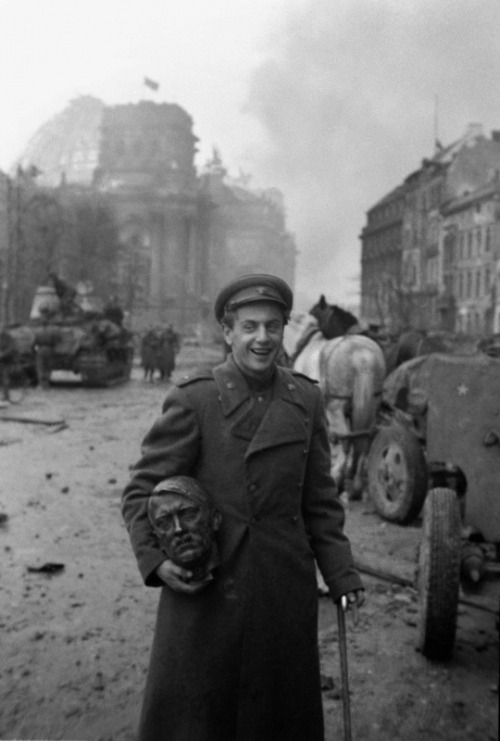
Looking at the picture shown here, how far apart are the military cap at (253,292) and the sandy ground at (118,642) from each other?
2.12 m

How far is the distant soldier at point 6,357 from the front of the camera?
59.6 feet

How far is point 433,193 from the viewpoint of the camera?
163 ft

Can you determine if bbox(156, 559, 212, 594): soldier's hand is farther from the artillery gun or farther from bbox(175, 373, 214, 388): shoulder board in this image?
the artillery gun

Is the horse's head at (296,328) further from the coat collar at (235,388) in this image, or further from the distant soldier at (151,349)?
the distant soldier at (151,349)

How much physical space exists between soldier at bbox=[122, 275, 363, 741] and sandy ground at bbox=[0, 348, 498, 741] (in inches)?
49.6

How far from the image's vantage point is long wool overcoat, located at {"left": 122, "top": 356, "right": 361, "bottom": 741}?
2545 mm

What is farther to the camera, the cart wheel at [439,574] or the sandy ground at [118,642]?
the cart wheel at [439,574]

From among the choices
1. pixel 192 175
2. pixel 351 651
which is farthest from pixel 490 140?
pixel 351 651

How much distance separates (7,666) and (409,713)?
209 cm

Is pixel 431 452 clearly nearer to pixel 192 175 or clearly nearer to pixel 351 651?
pixel 351 651

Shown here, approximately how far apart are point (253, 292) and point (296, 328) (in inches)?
245

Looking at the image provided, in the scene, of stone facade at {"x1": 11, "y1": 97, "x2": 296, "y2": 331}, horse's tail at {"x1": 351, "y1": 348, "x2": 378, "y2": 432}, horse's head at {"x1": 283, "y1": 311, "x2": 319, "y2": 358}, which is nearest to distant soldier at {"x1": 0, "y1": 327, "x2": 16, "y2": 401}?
horse's head at {"x1": 283, "y1": 311, "x2": 319, "y2": 358}

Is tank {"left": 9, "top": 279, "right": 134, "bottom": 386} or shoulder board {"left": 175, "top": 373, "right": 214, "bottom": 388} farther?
tank {"left": 9, "top": 279, "right": 134, "bottom": 386}

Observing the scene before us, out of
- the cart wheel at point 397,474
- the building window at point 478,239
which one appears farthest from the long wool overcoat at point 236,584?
the building window at point 478,239
